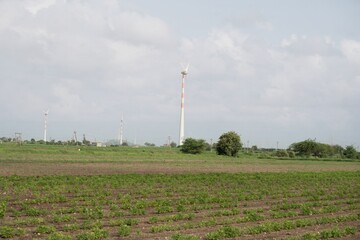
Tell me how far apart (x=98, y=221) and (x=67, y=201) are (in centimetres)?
677

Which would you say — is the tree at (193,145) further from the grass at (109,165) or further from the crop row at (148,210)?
the crop row at (148,210)

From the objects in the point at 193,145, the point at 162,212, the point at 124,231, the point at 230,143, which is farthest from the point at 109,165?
the point at 230,143

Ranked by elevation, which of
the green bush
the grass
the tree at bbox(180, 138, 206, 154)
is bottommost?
the green bush

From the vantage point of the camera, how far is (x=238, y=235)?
1580cm

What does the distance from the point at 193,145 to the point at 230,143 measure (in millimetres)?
9659

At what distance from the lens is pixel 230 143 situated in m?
121

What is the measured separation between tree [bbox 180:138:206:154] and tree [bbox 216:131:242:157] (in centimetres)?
525

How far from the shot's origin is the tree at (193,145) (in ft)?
397

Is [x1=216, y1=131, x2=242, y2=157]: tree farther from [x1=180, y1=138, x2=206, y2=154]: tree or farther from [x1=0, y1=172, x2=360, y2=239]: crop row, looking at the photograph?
[x1=0, y1=172, x2=360, y2=239]: crop row

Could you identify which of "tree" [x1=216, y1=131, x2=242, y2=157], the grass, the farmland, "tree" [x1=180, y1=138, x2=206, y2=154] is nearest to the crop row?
the farmland

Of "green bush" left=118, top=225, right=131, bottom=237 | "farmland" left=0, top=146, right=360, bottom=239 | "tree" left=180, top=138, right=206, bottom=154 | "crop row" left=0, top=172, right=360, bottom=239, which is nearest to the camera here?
"green bush" left=118, top=225, right=131, bottom=237

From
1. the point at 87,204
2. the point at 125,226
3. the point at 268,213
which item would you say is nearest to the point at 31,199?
the point at 87,204

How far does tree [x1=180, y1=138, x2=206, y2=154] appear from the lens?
12094cm

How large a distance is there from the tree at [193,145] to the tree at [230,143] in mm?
5254
